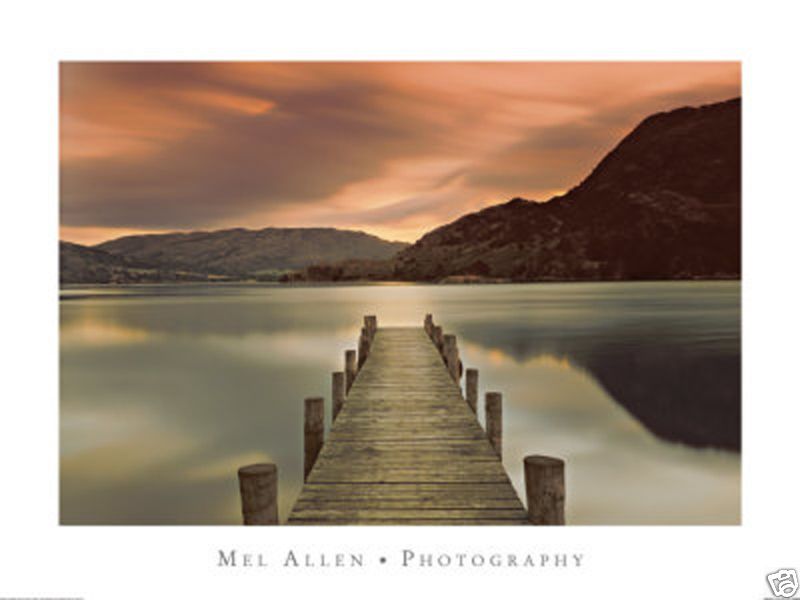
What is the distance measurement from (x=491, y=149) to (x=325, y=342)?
12867 millimetres

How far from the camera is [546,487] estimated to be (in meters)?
2.96

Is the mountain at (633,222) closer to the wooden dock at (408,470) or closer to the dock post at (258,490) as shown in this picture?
the wooden dock at (408,470)

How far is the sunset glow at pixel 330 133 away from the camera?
20.1ft

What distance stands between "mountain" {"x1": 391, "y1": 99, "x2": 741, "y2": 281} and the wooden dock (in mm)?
4088

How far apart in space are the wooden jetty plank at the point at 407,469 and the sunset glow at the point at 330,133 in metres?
4.24

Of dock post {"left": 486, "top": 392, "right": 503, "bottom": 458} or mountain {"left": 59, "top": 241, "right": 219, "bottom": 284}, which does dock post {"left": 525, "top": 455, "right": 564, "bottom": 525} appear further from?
mountain {"left": 59, "top": 241, "right": 219, "bottom": 284}

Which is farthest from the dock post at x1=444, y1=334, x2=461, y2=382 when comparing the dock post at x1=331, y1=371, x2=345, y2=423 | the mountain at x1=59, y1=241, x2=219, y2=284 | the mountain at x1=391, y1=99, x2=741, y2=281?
the mountain at x1=59, y1=241, x2=219, y2=284

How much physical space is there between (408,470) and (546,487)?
4.80 ft

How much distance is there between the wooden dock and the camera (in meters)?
3.05

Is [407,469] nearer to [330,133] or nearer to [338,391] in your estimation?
[338,391]

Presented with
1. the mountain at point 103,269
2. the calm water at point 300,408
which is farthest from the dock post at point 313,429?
the mountain at point 103,269

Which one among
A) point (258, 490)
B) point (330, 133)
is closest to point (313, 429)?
point (258, 490)
